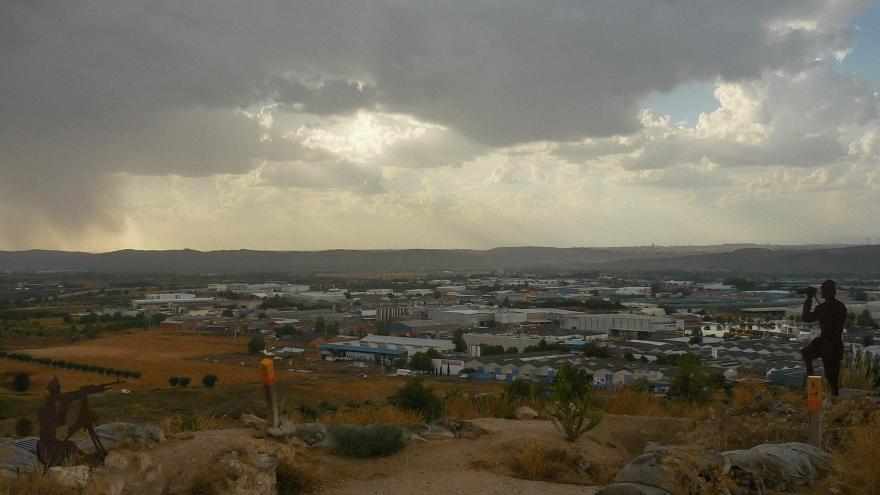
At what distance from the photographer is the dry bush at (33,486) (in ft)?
20.7

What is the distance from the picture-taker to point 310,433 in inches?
379

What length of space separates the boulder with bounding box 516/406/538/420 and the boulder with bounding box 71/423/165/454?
573cm

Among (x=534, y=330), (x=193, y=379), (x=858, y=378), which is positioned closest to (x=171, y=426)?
(x=858, y=378)

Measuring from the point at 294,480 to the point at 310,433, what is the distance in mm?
1648

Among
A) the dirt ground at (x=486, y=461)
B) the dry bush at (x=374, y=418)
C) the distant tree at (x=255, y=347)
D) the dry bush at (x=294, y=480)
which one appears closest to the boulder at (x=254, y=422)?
the dirt ground at (x=486, y=461)

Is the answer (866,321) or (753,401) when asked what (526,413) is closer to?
(753,401)

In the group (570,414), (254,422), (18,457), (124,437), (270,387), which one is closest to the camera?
(18,457)

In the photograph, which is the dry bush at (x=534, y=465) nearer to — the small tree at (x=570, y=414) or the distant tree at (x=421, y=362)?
the small tree at (x=570, y=414)

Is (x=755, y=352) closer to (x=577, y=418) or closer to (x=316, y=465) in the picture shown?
(x=577, y=418)

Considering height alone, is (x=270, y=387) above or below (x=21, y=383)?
above

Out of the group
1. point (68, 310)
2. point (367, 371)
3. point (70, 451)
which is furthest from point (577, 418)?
point (68, 310)

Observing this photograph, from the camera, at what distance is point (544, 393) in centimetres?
1675

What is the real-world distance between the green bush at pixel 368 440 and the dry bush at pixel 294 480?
116 cm

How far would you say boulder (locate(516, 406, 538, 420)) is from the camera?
12250mm
